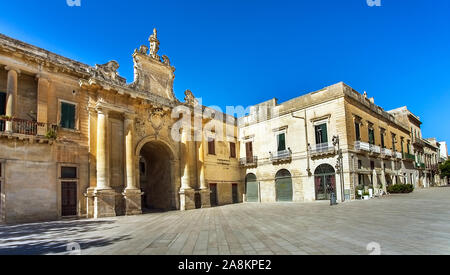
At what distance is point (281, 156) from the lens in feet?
83.5

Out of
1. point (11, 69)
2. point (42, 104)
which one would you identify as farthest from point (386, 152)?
point (11, 69)

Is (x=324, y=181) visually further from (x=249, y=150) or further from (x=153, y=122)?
(x=153, y=122)

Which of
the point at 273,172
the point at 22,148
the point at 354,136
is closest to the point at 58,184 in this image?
the point at 22,148

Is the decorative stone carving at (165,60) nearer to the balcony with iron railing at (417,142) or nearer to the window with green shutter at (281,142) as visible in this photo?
the window with green shutter at (281,142)

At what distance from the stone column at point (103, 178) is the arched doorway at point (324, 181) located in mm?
15798

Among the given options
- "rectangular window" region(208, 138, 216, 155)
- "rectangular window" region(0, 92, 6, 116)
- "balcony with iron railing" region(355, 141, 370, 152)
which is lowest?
"balcony with iron railing" region(355, 141, 370, 152)

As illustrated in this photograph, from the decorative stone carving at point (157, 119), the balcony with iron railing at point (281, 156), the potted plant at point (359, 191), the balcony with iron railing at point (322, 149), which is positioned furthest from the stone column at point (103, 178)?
the potted plant at point (359, 191)

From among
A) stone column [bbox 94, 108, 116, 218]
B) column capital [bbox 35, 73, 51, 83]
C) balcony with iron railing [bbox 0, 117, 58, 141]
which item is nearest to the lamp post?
stone column [bbox 94, 108, 116, 218]

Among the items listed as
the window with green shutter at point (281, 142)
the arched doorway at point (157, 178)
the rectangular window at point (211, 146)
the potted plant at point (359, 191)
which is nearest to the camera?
the potted plant at point (359, 191)

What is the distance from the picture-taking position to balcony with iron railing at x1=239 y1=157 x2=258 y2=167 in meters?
27.7

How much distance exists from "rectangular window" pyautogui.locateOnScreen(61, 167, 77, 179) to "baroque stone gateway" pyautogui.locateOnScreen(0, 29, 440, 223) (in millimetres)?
51

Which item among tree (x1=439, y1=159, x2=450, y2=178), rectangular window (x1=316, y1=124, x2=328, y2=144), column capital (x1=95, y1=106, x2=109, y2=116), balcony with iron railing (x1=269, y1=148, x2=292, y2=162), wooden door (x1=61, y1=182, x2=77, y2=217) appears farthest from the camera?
tree (x1=439, y1=159, x2=450, y2=178)

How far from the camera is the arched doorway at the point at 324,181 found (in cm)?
2206

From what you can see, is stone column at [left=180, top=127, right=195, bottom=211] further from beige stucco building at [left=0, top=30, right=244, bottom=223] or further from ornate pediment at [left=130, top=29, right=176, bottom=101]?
ornate pediment at [left=130, top=29, right=176, bottom=101]
